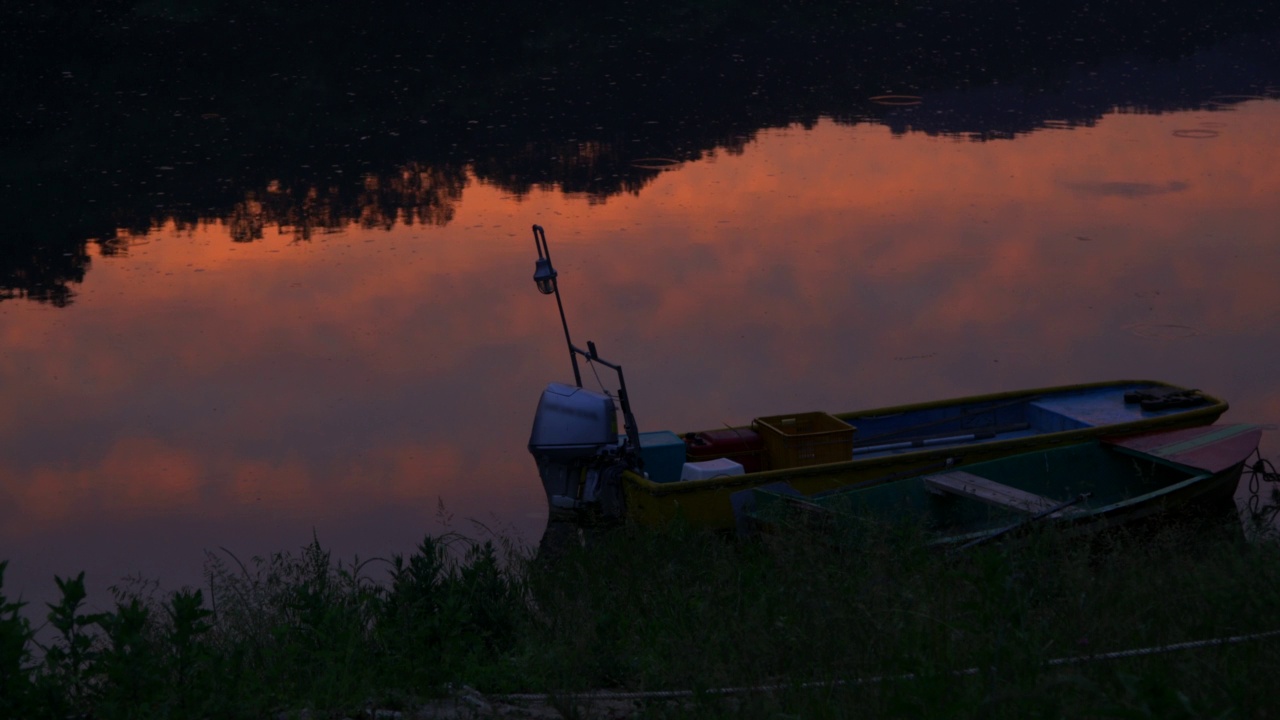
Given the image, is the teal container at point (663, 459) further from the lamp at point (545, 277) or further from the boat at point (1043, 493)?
the lamp at point (545, 277)

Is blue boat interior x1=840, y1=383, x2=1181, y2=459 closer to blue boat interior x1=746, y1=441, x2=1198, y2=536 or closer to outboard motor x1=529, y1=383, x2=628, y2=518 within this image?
blue boat interior x1=746, y1=441, x2=1198, y2=536

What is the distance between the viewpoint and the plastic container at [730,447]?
888 cm

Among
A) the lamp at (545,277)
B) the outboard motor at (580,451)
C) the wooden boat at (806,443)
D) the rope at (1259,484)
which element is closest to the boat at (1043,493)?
the wooden boat at (806,443)

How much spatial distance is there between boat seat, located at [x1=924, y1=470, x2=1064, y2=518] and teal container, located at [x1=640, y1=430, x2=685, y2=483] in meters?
1.53

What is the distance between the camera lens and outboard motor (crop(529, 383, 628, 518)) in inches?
312

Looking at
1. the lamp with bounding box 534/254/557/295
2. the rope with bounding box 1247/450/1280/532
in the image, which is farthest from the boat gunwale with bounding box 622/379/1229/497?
the lamp with bounding box 534/254/557/295

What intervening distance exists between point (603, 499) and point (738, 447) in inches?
50.5

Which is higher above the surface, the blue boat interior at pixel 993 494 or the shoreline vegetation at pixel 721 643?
the shoreline vegetation at pixel 721 643

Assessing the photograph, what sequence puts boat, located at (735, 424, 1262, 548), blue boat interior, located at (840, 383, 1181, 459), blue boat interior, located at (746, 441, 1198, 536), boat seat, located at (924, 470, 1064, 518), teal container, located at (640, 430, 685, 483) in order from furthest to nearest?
blue boat interior, located at (840, 383, 1181, 459) → teal container, located at (640, 430, 685, 483) → boat seat, located at (924, 470, 1064, 518) → blue boat interior, located at (746, 441, 1198, 536) → boat, located at (735, 424, 1262, 548)

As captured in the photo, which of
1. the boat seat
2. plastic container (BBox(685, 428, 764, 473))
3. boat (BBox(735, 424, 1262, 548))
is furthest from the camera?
plastic container (BBox(685, 428, 764, 473))

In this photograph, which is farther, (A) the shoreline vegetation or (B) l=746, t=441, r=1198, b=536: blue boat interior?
(B) l=746, t=441, r=1198, b=536: blue boat interior

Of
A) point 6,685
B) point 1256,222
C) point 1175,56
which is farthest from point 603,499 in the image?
point 1175,56

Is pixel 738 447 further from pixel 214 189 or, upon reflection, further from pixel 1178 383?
pixel 214 189

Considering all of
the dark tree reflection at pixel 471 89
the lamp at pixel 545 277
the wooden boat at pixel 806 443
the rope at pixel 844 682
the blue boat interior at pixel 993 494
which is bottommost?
the blue boat interior at pixel 993 494
